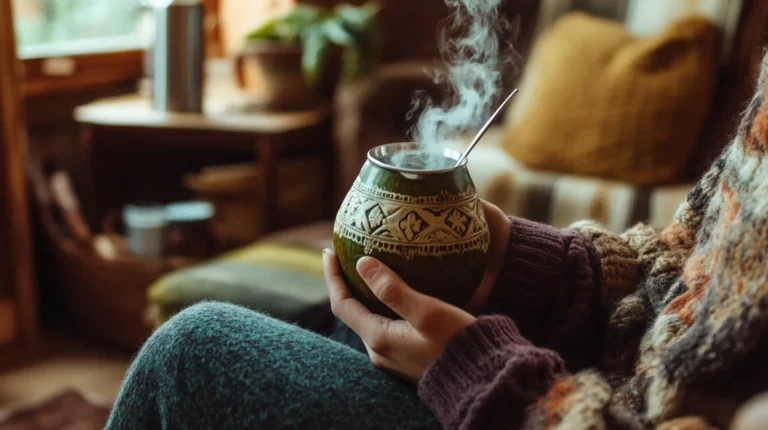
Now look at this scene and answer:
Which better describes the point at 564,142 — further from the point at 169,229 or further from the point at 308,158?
the point at 169,229

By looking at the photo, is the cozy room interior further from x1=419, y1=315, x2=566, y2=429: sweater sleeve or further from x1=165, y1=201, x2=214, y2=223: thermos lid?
x1=419, y1=315, x2=566, y2=429: sweater sleeve

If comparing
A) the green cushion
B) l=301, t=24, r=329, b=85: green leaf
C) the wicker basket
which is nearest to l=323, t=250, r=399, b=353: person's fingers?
the green cushion

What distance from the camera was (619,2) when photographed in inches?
83.1

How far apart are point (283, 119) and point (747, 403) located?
1731mm

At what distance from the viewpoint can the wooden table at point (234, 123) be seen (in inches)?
78.5

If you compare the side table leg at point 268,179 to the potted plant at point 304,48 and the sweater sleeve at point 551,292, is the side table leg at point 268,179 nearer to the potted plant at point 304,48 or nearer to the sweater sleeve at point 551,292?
the potted plant at point 304,48

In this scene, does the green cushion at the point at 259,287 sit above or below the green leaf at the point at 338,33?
below

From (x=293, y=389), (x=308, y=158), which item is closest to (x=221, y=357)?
(x=293, y=389)

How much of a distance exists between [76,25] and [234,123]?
77 centimetres

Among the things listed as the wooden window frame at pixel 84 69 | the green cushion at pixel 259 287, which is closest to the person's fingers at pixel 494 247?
the green cushion at pixel 259 287

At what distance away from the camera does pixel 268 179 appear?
2006mm

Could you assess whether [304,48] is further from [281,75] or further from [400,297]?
[400,297]

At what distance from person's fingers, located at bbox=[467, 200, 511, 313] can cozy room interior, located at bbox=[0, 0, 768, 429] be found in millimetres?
653

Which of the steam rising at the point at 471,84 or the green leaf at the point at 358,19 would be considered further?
the green leaf at the point at 358,19
